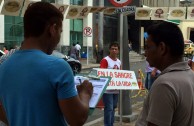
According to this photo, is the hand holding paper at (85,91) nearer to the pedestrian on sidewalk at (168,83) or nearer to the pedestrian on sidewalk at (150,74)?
the pedestrian on sidewalk at (168,83)

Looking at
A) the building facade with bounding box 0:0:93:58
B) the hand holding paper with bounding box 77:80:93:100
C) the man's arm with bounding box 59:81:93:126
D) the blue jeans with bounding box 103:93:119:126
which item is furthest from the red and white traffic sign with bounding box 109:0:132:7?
the building facade with bounding box 0:0:93:58

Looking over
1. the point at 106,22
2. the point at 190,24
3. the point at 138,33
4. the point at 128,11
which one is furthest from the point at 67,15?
the point at 190,24

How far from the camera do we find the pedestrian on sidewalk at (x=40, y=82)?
2422mm

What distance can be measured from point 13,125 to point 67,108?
15.8 inches

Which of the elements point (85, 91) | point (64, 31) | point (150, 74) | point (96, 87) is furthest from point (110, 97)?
point (64, 31)

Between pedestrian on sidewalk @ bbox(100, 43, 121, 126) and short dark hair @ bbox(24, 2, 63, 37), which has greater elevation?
short dark hair @ bbox(24, 2, 63, 37)

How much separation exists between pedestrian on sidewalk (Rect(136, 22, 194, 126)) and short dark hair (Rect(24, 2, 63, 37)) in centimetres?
64

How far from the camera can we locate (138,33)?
59312 millimetres

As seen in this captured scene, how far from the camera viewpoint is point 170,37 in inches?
99.4

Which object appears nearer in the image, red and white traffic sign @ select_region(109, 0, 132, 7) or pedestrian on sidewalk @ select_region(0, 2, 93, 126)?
pedestrian on sidewalk @ select_region(0, 2, 93, 126)

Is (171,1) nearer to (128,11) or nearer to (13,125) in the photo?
(128,11)

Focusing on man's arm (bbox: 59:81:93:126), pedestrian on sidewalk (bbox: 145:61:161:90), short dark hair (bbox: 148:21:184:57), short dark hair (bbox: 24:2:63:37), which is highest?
short dark hair (bbox: 24:2:63:37)

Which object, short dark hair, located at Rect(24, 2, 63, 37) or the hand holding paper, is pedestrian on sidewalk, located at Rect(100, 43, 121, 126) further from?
short dark hair, located at Rect(24, 2, 63, 37)

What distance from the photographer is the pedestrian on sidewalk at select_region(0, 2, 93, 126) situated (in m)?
2.42
